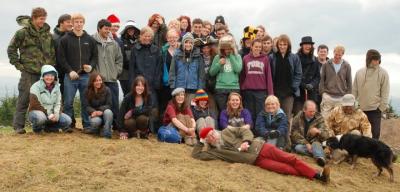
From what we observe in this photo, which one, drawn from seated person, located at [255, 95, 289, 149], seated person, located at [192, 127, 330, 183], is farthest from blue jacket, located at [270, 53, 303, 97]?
seated person, located at [192, 127, 330, 183]

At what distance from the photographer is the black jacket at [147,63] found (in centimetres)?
976

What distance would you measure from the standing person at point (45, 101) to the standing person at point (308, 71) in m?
5.04

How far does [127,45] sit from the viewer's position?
1026 cm

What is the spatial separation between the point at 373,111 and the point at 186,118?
406 centimetres

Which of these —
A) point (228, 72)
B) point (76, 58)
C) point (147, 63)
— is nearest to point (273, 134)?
point (228, 72)

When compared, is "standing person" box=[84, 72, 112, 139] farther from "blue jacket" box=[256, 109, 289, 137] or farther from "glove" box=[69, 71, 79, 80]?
"blue jacket" box=[256, 109, 289, 137]

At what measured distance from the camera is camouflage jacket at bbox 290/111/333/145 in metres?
9.33

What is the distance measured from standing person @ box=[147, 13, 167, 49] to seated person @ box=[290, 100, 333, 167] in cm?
339

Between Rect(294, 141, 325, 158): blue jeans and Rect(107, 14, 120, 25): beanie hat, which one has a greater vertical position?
Rect(107, 14, 120, 25): beanie hat

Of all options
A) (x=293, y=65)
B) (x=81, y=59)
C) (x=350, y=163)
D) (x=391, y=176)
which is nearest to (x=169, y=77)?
(x=81, y=59)

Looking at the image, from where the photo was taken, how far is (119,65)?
388 inches

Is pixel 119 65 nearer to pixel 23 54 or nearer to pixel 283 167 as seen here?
pixel 23 54

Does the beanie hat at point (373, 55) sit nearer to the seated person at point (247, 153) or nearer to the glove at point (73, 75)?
the seated person at point (247, 153)

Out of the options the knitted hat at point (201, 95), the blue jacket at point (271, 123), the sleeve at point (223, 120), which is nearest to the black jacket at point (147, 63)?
the knitted hat at point (201, 95)
